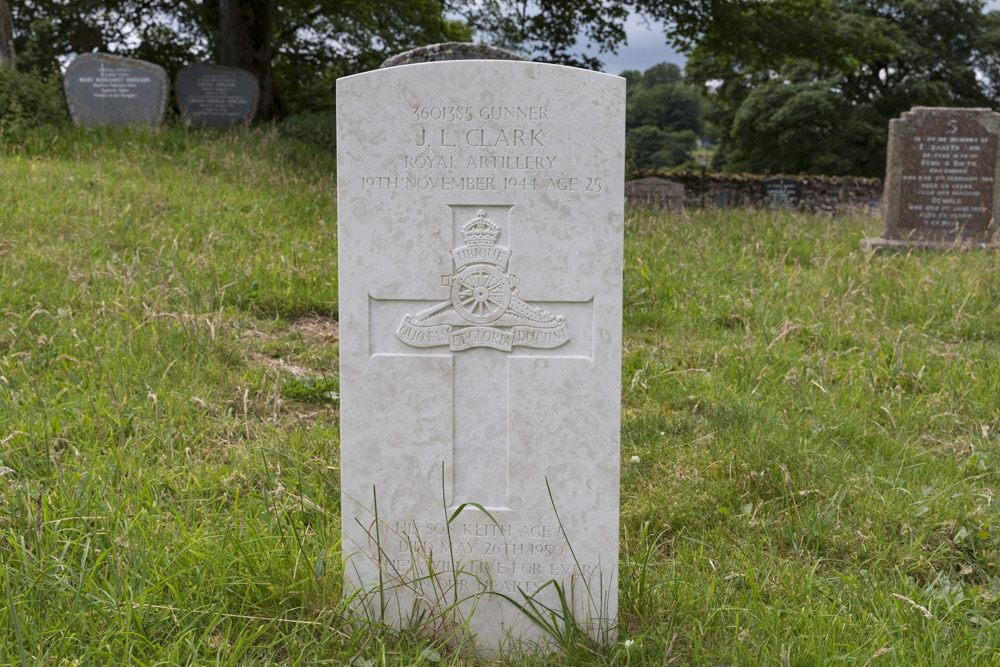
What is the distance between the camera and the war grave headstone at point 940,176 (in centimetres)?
859

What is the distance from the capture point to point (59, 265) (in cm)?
516

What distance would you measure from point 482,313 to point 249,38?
13.7 metres

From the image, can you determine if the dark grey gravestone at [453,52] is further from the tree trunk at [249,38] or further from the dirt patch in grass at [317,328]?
the tree trunk at [249,38]

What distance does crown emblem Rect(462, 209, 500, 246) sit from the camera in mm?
2203

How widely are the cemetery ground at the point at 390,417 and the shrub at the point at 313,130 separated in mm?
6045

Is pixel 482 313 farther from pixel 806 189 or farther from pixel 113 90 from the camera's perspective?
pixel 806 189

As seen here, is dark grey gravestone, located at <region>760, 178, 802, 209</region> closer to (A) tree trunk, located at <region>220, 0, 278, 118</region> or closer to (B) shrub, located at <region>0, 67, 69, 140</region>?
(A) tree trunk, located at <region>220, 0, 278, 118</region>

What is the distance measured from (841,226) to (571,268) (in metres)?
7.96

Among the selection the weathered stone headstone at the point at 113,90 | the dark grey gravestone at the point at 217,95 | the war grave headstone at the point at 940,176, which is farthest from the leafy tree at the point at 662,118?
the war grave headstone at the point at 940,176

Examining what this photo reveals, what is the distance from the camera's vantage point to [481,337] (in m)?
2.26

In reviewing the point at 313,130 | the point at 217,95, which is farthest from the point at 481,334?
the point at 217,95

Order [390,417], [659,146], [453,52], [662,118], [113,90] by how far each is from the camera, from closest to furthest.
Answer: [390,417], [453,52], [113,90], [659,146], [662,118]

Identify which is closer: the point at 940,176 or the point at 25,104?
the point at 940,176

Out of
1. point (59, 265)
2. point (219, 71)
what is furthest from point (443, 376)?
point (219, 71)
